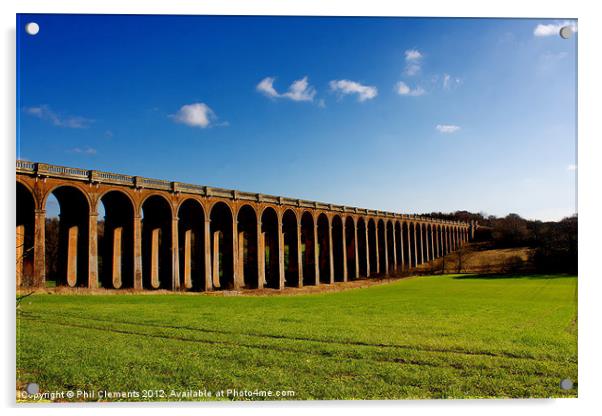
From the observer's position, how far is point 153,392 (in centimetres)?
997

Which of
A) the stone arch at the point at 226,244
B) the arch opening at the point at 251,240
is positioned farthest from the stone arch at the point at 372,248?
the stone arch at the point at 226,244

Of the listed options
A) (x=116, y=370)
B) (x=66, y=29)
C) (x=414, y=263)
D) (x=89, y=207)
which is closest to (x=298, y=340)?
(x=116, y=370)

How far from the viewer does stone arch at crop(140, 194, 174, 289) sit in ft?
106

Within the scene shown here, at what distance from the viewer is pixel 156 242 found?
34406mm

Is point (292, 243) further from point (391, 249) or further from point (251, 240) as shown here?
point (391, 249)

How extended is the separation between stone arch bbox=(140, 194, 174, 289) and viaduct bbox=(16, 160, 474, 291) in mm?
80

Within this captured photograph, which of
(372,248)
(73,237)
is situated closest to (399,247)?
(372,248)

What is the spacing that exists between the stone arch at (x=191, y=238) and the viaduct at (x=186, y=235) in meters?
0.10

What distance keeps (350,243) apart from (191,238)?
65.7ft

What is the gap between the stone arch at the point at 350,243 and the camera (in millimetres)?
51406

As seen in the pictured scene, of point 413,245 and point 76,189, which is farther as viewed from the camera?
point 413,245

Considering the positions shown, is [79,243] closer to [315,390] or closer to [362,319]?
[362,319]

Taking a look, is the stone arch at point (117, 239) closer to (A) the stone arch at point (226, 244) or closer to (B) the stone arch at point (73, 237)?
(B) the stone arch at point (73, 237)

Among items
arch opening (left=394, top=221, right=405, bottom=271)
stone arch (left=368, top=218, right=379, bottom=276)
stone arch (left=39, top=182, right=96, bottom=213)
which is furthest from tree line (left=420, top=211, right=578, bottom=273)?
stone arch (left=368, top=218, right=379, bottom=276)
